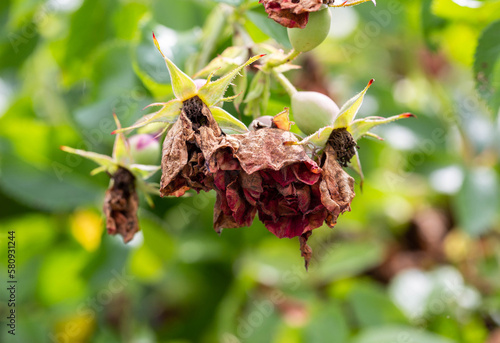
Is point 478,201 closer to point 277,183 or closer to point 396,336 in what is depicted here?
point 396,336

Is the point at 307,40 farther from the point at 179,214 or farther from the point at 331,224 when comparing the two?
the point at 179,214

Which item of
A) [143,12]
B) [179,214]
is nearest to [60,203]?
[179,214]

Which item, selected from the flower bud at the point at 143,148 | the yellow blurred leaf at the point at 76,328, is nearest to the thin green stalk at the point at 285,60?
the flower bud at the point at 143,148

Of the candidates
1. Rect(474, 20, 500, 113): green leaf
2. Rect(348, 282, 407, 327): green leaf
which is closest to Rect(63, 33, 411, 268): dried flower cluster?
Rect(474, 20, 500, 113): green leaf

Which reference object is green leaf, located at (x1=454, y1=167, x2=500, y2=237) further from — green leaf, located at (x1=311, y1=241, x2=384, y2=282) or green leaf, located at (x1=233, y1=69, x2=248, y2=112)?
green leaf, located at (x1=233, y1=69, x2=248, y2=112)

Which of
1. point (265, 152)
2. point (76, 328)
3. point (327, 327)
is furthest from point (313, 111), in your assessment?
point (76, 328)
